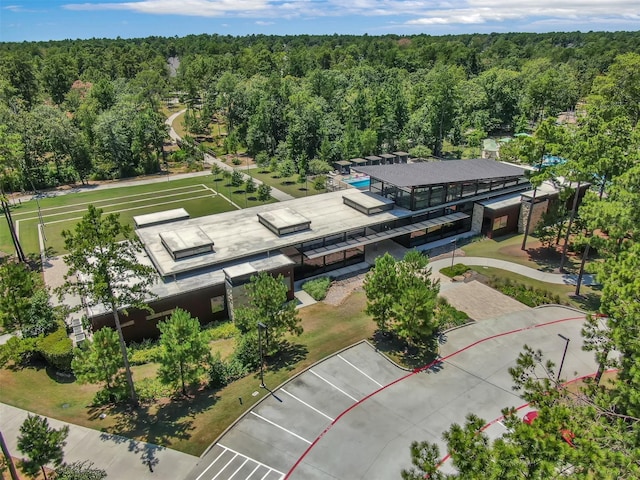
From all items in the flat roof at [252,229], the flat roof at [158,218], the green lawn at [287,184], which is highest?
the flat roof at [158,218]

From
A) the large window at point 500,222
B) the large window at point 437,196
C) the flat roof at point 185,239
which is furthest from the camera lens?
the large window at point 500,222

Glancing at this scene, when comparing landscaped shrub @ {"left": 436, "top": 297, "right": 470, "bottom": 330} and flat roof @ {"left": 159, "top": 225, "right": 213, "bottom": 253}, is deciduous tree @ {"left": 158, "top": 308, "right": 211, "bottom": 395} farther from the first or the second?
landscaped shrub @ {"left": 436, "top": 297, "right": 470, "bottom": 330}

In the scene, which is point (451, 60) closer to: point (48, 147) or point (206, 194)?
point (206, 194)

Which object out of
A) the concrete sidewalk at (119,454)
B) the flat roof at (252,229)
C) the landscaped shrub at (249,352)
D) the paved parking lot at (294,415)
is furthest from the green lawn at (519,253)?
the concrete sidewalk at (119,454)

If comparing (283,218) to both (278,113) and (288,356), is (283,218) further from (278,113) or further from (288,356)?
(278,113)

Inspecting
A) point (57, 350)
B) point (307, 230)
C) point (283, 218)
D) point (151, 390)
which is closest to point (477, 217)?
point (307, 230)

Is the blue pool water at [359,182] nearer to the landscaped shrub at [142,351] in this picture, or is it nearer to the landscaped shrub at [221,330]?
the landscaped shrub at [221,330]

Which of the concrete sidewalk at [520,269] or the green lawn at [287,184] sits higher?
the concrete sidewalk at [520,269]

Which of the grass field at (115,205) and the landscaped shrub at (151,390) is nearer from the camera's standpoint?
the landscaped shrub at (151,390)
